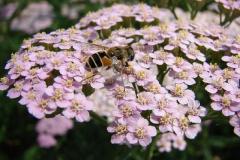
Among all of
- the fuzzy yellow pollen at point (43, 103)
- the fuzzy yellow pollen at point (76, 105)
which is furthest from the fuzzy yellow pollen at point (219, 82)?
the fuzzy yellow pollen at point (43, 103)

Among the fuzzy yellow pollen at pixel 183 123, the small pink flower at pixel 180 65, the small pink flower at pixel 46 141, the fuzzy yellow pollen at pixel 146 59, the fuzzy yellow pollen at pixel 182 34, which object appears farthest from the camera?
the small pink flower at pixel 46 141

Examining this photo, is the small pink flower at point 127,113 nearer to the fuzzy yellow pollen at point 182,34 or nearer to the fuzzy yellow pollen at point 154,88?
the fuzzy yellow pollen at point 154,88

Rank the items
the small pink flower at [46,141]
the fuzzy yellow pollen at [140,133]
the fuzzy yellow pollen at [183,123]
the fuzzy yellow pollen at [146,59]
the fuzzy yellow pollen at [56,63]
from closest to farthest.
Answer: the fuzzy yellow pollen at [140,133] < the fuzzy yellow pollen at [183,123] < the fuzzy yellow pollen at [56,63] < the fuzzy yellow pollen at [146,59] < the small pink flower at [46,141]

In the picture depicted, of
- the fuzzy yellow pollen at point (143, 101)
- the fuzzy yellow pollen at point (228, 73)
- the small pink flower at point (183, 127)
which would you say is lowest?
the small pink flower at point (183, 127)

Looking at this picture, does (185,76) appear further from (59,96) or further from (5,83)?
(5,83)

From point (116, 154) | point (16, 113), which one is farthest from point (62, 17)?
point (116, 154)

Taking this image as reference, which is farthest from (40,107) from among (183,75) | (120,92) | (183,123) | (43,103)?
(183,75)

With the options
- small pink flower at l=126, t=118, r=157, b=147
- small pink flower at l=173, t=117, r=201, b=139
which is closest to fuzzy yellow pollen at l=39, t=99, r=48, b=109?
small pink flower at l=126, t=118, r=157, b=147
